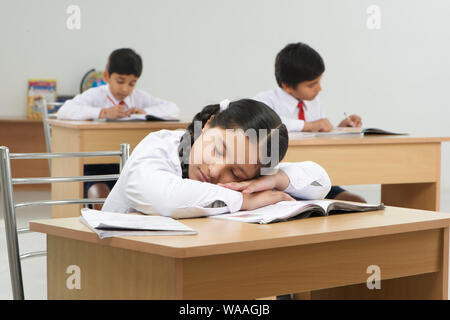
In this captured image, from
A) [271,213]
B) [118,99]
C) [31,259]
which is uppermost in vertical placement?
[118,99]

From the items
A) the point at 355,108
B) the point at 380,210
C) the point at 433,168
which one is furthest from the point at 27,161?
the point at 380,210

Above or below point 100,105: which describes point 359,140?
below

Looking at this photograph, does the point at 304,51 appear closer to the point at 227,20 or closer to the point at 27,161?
the point at 227,20

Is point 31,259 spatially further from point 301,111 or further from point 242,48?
point 242,48

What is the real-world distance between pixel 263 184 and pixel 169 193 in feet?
→ 0.89

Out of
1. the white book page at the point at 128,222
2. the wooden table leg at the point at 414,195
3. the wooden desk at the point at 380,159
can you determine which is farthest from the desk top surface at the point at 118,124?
the white book page at the point at 128,222

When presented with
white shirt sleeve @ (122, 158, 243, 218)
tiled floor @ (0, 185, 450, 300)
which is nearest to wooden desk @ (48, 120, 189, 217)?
tiled floor @ (0, 185, 450, 300)

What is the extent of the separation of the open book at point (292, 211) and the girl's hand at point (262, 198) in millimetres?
14

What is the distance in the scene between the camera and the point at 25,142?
19.3 ft

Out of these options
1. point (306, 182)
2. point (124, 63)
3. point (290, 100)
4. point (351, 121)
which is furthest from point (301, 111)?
point (306, 182)

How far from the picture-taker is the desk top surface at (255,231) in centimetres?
101

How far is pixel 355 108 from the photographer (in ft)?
21.2

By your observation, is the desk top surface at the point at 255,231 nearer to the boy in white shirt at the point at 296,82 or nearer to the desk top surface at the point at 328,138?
the desk top surface at the point at 328,138

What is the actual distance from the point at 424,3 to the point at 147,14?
2656 millimetres
